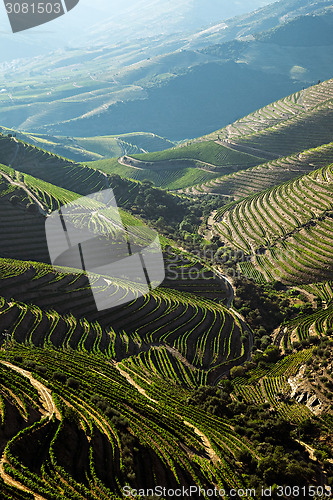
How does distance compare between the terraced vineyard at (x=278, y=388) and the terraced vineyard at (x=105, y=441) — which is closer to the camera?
the terraced vineyard at (x=105, y=441)

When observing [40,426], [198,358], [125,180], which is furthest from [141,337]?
[125,180]

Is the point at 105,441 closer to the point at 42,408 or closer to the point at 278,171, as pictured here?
the point at 42,408

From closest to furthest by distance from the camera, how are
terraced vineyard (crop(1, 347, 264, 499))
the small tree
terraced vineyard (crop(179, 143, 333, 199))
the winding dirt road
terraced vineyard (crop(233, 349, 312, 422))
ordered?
the winding dirt road < terraced vineyard (crop(1, 347, 264, 499)) < terraced vineyard (crop(233, 349, 312, 422)) < the small tree < terraced vineyard (crop(179, 143, 333, 199))

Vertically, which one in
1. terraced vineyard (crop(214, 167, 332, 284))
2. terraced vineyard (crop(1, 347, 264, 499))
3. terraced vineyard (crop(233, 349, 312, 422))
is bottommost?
terraced vineyard (crop(214, 167, 332, 284))

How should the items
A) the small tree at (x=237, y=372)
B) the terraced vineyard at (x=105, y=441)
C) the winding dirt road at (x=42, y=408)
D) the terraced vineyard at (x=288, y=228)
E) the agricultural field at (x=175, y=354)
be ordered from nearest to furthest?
the winding dirt road at (x=42, y=408), the terraced vineyard at (x=105, y=441), the agricultural field at (x=175, y=354), the small tree at (x=237, y=372), the terraced vineyard at (x=288, y=228)

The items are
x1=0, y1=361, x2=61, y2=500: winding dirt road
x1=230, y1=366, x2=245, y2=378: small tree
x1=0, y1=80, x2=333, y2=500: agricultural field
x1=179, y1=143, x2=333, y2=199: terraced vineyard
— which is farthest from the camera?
x1=179, y1=143, x2=333, y2=199: terraced vineyard

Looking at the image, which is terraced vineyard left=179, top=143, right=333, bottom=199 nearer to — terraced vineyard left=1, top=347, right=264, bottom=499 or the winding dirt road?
terraced vineyard left=1, top=347, right=264, bottom=499

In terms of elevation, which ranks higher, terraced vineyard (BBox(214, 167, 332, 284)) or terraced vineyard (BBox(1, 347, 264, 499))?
terraced vineyard (BBox(1, 347, 264, 499))

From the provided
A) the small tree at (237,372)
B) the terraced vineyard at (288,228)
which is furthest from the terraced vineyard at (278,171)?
the small tree at (237,372)

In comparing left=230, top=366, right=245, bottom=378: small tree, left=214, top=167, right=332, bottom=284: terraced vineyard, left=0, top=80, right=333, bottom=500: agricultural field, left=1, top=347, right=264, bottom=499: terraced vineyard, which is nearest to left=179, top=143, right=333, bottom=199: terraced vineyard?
left=214, top=167, right=332, bottom=284: terraced vineyard

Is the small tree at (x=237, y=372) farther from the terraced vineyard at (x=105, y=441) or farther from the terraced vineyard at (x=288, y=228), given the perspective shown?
the terraced vineyard at (x=288, y=228)

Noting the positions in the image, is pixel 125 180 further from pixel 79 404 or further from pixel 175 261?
pixel 79 404
